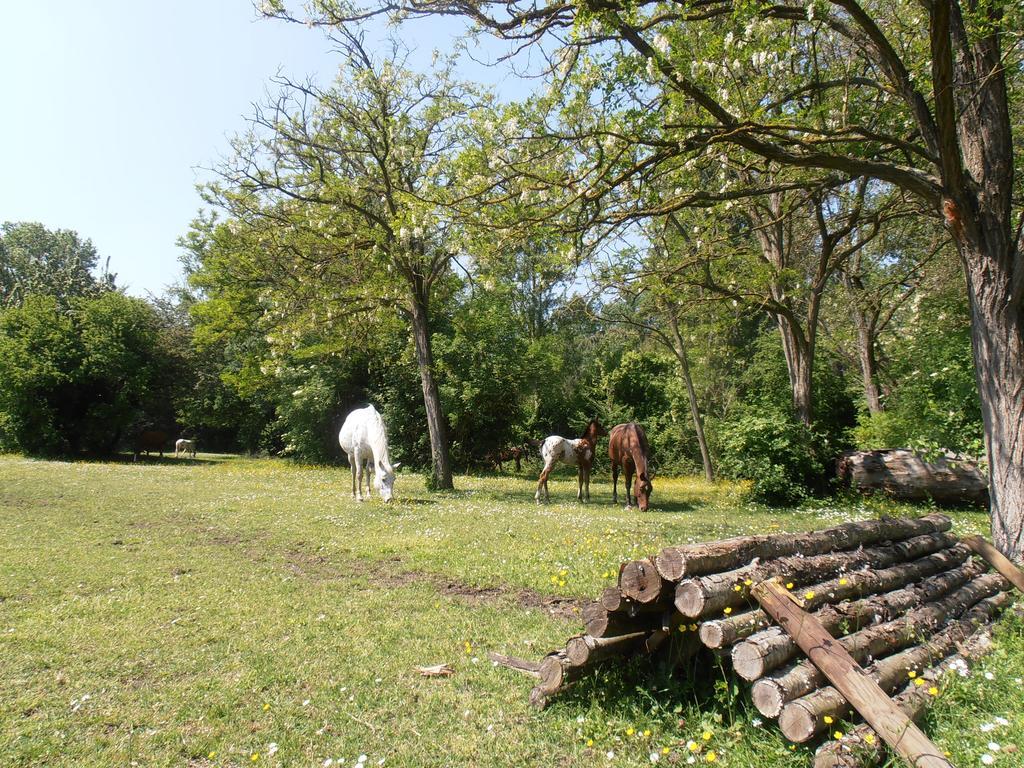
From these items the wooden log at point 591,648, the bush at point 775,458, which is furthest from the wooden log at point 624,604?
the bush at point 775,458

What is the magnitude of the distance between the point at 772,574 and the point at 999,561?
3466mm

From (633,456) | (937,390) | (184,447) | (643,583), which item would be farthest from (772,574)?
(184,447)

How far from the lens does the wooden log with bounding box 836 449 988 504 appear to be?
1320 centimetres

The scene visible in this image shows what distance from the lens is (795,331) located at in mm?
14805

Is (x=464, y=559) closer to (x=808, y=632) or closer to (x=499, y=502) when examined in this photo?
(x=808, y=632)

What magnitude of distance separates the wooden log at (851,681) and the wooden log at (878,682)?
0.39 ft

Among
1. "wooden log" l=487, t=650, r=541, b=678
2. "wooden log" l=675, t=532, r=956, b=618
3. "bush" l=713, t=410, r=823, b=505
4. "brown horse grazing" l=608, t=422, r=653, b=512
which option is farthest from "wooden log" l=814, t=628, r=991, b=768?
"bush" l=713, t=410, r=823, b=505

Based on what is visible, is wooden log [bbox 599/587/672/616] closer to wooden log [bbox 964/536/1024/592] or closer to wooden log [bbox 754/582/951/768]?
wooden log [bbox 754/582/951/768]

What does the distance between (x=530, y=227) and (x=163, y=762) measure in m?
6.39

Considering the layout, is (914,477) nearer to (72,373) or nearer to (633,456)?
(633,456)

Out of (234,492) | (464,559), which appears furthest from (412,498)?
(464,559)

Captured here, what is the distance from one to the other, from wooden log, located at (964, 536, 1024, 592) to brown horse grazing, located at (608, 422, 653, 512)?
24.4 feet

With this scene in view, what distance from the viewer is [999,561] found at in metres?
5.93

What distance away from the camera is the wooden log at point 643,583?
157 inches
